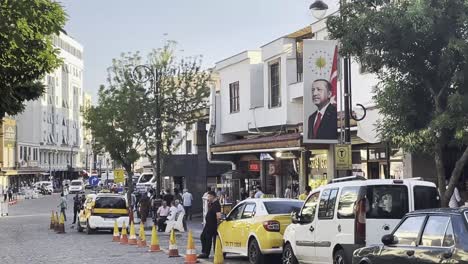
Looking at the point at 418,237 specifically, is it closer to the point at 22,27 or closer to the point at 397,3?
the point at 397,3

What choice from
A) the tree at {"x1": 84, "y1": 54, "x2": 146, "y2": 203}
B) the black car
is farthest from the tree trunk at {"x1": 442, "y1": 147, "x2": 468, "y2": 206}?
the tree at {"x1": 84, "y1": 54, "x2": 146, "y2": 203}

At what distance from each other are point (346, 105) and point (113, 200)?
52.8 feet

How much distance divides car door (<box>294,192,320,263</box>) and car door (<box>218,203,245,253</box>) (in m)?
2.86

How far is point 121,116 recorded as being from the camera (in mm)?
47656

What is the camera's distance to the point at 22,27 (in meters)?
13.1

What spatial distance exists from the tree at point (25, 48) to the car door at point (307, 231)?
233 inches

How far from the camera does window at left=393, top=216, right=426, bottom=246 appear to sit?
1048 centimetres

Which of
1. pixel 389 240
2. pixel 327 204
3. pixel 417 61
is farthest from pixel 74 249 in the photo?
pixel 389 240

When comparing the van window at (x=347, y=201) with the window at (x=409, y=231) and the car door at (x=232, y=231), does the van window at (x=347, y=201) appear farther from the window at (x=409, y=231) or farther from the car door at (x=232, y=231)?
the car door at (x=232, y=231)

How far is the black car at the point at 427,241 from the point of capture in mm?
9430

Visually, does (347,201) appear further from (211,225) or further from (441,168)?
(211,225)

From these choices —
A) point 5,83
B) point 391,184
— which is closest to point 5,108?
point 5,83

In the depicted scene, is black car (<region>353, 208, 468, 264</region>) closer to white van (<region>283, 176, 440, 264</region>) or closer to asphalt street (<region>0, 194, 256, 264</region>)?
white van (<region>283, 176, 440, 264</region>)

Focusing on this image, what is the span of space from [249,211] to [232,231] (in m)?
0.88
